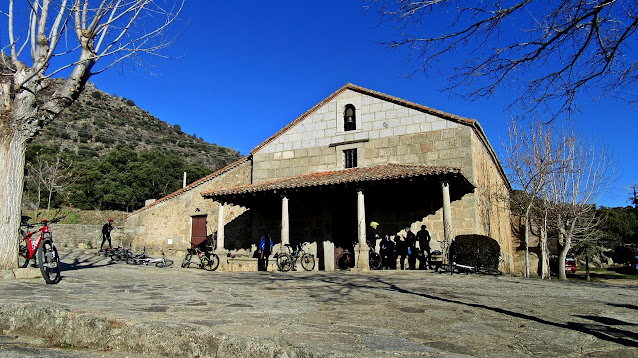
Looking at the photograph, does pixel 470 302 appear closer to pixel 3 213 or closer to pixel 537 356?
pixel 537 356

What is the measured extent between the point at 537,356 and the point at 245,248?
632 inches

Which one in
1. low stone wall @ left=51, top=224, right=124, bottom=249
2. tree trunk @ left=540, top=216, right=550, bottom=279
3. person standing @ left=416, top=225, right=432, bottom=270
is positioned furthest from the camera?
low stone wall @ left=51, top=224, right=124, bottom=249

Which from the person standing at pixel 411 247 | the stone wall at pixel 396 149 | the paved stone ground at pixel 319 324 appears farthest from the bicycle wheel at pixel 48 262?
the stone wall at pixel 396 149

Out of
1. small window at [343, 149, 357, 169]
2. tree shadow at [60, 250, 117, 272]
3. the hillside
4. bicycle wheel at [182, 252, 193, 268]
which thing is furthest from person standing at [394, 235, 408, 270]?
the hillside

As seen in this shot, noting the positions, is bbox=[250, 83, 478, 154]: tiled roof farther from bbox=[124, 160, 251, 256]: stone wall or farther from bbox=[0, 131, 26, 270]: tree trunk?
bbox=[0, 131, 26, 270]: tree trunk

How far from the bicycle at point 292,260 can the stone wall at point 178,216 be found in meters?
5.46

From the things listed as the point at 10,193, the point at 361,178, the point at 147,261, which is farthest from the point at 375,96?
the point at 10,193

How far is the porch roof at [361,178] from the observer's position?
12.4 metres

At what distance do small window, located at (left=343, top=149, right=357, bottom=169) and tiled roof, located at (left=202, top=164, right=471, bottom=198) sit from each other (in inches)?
31.1

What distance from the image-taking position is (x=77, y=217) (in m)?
27.2

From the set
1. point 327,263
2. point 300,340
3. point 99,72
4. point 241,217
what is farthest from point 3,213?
point 241,217

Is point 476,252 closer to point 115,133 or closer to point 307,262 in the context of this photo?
point 307,262

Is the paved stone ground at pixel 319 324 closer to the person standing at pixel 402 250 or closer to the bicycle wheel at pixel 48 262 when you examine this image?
the bicycle wheel at pixel 48 262

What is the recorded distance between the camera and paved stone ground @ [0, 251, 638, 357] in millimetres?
2857
